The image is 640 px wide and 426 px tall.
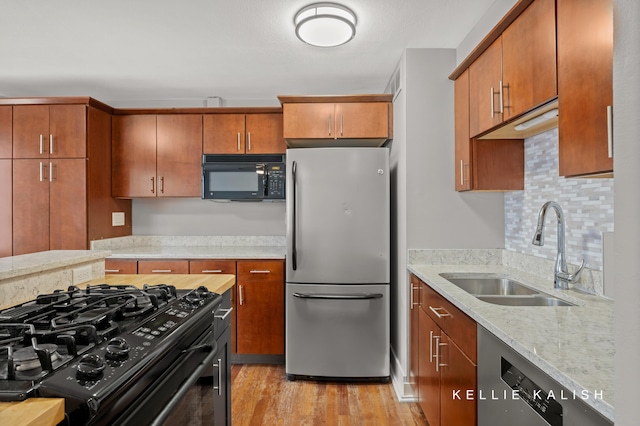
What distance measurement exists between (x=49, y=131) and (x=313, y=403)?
3.02 meters

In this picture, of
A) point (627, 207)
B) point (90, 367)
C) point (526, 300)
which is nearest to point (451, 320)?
point (526, 300)

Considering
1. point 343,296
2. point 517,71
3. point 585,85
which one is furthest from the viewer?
point 343,296

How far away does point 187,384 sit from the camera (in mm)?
1173

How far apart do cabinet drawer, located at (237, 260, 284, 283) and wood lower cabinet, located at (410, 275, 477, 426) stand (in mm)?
1140

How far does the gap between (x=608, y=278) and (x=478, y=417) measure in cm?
78

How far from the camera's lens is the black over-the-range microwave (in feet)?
10.7

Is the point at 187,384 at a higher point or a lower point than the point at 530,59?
lower

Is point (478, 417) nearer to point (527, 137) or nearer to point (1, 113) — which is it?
point (527, 137)

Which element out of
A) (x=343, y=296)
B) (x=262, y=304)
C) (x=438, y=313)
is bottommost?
(x=262, y=304)

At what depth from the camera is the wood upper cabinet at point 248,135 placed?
334cm

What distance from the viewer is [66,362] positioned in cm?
80

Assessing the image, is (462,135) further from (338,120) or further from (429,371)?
(429,371)

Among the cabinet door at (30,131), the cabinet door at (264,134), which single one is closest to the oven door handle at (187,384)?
the cabinet door at (264,134)

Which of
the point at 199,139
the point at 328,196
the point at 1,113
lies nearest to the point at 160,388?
the point at 328,196
